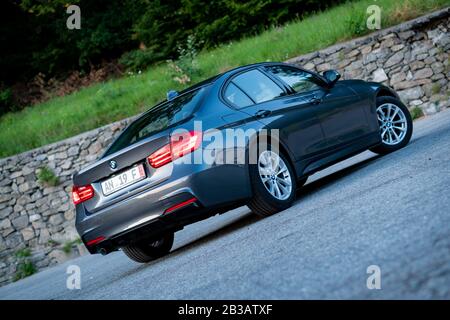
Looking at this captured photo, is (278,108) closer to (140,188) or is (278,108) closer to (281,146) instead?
(281,146)

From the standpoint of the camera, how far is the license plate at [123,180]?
5992 millimetres

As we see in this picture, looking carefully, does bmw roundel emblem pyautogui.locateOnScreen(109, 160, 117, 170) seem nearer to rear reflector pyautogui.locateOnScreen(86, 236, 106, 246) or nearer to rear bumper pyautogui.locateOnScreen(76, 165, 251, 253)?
rear bumper pyautogui.locateOnScreen(76, 165, 251, 253)

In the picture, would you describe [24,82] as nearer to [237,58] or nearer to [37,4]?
[37,4]

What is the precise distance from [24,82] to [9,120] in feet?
20.3

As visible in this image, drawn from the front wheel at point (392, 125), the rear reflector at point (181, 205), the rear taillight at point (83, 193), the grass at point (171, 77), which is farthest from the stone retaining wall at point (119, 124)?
the rear reflector at point (181, 205)

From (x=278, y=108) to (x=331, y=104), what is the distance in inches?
39.3

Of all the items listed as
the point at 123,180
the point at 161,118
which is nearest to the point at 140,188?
the point at 123,180

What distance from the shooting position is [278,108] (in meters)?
6.86

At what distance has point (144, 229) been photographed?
19.7ft

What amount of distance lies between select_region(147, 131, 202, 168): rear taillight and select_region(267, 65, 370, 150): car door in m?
1.88

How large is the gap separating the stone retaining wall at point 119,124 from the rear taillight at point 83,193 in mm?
7480

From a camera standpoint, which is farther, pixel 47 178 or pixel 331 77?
pixel 47 178

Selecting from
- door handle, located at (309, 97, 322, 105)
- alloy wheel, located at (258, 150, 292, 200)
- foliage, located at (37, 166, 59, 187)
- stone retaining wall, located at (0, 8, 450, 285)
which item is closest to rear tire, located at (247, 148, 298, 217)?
alloy wheel, located at (258, 150, 292, 200)

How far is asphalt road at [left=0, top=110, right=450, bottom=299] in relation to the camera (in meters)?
3.39
